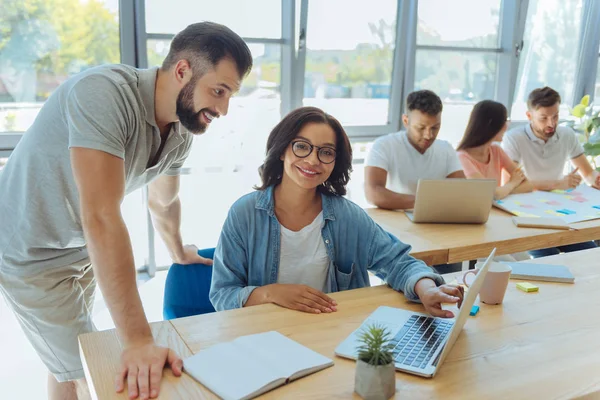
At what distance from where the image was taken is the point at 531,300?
1.55 meters

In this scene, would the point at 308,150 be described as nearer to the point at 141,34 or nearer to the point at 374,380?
the point at 374,380

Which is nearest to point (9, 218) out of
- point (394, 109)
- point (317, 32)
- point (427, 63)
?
point (317, 32)

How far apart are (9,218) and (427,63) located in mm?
3547

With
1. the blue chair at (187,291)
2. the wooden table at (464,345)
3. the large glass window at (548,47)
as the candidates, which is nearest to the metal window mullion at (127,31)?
the blue chair at (187,291)

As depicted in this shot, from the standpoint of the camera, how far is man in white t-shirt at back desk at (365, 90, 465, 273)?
274 cm

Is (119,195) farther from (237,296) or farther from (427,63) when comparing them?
(427,63)

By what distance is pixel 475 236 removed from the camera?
7.34 feet

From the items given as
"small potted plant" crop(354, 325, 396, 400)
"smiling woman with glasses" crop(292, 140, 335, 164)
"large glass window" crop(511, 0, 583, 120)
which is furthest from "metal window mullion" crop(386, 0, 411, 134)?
"small potted plant" crop(354, 325, 396, 400)

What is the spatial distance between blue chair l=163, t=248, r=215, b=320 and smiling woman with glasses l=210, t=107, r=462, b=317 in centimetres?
15

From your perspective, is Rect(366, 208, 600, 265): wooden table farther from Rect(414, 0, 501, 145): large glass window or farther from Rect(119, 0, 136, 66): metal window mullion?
Rect(414, 0, 501, 145): large glass window

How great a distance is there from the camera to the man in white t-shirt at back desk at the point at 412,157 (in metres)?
2.74

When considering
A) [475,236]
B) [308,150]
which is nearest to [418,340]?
[308,150]

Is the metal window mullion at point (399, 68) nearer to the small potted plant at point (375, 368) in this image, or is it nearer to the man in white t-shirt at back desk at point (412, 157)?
the man in white t-shirt at back desk at point (412, 157)

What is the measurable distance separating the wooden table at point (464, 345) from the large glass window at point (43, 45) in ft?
7.64
